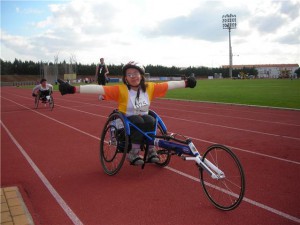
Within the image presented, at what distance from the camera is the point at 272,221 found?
9.78 feet

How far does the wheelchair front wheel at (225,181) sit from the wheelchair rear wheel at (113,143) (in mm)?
1194

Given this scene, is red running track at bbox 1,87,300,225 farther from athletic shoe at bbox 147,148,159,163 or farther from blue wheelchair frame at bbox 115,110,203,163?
blue wheelchair frame at bbox 115,110,203,163

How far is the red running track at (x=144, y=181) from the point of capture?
3.17 metres

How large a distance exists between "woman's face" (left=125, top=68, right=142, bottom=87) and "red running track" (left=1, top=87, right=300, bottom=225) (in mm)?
1320

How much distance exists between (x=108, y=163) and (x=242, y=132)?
12.1ft

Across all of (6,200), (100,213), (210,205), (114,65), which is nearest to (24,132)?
(6,200)

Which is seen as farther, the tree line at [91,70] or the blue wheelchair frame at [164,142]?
the tree line at [91,70]

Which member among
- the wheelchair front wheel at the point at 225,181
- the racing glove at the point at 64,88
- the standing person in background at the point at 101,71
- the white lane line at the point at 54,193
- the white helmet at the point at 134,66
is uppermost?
the standing person in background at the point at 101,71

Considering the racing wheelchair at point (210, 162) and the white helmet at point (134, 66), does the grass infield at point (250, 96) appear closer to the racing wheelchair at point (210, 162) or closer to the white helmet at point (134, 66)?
the white helmet at point (134, 66)

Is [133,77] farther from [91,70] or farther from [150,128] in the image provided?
[91,70]

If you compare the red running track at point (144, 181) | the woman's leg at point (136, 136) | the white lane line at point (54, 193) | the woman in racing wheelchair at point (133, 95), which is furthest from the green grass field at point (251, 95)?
the white lane line at point (54, 193)

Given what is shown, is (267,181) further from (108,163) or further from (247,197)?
(108,163)

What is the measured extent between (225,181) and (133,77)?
6.23 ft

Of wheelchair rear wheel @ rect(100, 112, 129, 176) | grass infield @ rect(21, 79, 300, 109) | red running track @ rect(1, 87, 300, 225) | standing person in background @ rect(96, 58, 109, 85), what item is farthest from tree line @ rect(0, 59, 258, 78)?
wheelchair rear wheel @ rect(100, 112, 129, 176)
